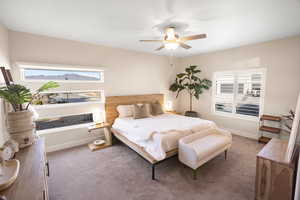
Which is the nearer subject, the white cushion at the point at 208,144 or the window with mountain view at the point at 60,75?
the white cushion at the point at 208,144

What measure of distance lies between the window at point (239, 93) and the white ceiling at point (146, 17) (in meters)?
1.13

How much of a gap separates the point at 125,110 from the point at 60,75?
6.04 ft

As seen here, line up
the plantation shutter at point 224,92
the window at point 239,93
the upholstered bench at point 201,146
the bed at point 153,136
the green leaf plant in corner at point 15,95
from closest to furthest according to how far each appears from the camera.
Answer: the green leaf plant in corner at point 15,95
the upholstered bench at point 201,146
the bed at point 153,136
the window at point 239,93
the plantation shutter at point 224,92

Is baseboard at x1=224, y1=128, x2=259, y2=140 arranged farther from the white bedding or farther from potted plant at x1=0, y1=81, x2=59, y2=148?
potted plant at x1=0, y1=81, x2=59, y2=148

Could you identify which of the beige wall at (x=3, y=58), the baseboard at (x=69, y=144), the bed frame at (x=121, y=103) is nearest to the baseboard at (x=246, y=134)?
the bed frame at (x=121, y=103)

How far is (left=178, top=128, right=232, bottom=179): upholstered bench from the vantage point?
2.20m

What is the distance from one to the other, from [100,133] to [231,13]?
13.2ft

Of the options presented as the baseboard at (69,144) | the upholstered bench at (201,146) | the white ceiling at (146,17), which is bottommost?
the baseboard at (69,144)

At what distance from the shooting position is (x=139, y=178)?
2.29m

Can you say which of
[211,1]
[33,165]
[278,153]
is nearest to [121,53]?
[211,1]

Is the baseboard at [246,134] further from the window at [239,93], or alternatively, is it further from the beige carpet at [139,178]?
the beige carpet at [139,178]

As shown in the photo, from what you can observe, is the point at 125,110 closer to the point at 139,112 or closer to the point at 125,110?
the point at 125,110

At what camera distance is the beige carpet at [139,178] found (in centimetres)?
194

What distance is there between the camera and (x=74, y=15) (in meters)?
2.17
